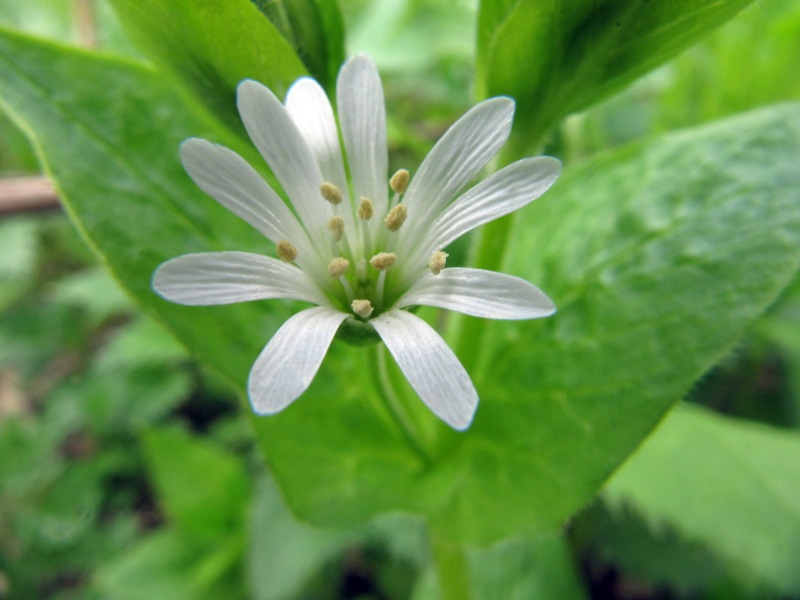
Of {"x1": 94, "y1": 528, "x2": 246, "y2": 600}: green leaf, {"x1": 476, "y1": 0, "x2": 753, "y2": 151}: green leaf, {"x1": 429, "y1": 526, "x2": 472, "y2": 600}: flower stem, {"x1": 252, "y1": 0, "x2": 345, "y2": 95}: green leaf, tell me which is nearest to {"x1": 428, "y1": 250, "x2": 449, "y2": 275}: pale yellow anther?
{"x1": 476, "y1": 0, "x2": 753, "y2": 151}: green leaf

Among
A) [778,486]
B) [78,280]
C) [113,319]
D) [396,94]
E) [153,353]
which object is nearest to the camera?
[778,486]

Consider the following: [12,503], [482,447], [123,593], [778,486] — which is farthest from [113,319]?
[778,486]

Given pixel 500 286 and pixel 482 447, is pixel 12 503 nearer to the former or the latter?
pixel 482 447

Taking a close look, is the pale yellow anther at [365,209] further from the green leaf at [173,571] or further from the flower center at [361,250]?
A: the green leaf at [173,571]

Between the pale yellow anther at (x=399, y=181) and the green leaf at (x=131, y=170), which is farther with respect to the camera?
the green leaf at (x=131, y=170)

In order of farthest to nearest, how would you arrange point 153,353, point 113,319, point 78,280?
point 113,319 → point 78,280 → point 153,353


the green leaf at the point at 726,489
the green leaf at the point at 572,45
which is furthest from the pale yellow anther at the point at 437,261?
the green leaf at the point at 726,489
